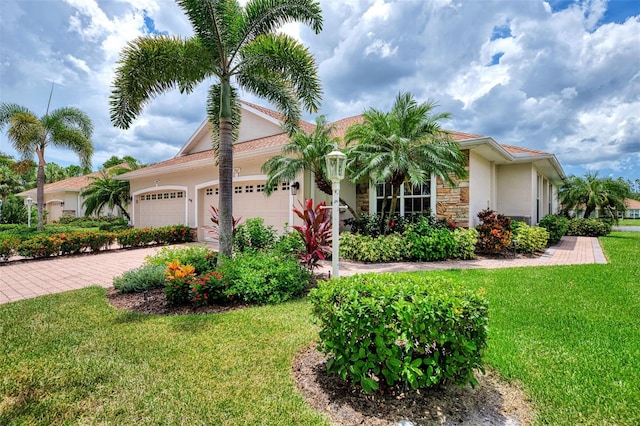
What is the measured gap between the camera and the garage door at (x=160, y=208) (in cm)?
1611

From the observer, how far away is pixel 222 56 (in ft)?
21.6

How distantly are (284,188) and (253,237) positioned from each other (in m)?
3.39

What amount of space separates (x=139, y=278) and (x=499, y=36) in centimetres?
1108

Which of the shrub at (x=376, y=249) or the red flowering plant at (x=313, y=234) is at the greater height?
the red flowering plant at (x=313, y=234)

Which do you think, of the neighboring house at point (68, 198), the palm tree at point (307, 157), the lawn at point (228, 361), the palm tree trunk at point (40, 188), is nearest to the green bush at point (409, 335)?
the lawn at point (228, 361)

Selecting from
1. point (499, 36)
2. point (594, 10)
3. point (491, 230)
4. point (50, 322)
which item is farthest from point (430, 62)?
point (50, 322)

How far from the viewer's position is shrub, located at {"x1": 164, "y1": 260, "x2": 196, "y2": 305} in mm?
5023

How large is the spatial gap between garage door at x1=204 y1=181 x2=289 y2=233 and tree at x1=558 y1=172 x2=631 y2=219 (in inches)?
727

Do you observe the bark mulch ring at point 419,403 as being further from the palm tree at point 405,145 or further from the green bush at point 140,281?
the palm tree at point 405,145

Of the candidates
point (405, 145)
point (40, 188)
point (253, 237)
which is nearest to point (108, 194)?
point (40, 188)

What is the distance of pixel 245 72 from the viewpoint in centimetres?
730

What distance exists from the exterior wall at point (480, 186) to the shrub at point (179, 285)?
9.42m

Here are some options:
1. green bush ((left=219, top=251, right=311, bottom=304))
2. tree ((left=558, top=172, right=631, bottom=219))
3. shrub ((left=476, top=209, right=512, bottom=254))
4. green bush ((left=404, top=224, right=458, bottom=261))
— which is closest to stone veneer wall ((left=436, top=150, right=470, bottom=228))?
shrub ((left=476, top=209, right=512, bottom=254))

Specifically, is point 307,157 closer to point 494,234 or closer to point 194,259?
point 194,259
